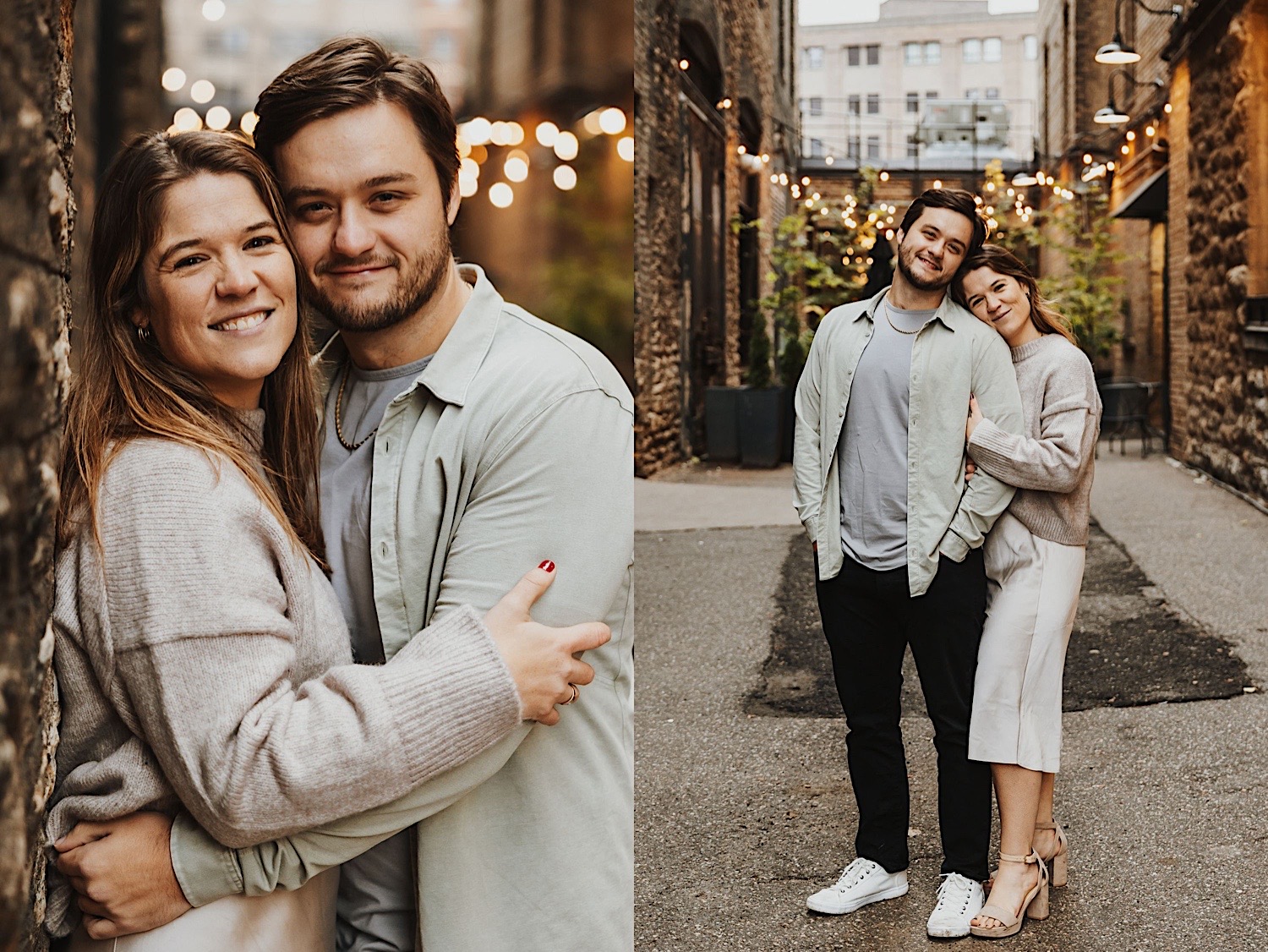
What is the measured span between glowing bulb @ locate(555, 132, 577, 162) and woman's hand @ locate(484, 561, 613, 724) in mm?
669

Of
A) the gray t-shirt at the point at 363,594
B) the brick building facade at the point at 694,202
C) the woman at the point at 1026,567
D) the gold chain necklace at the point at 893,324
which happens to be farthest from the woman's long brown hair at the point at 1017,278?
the brick building facade at the point at 694,202

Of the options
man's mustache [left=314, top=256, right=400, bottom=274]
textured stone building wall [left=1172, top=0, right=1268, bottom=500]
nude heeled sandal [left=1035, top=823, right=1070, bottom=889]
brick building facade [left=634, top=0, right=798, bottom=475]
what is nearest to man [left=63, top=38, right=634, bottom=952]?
man's mustache [left=314, top=256, right=400, bottom=274]

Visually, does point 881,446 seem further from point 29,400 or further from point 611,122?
point 29,400

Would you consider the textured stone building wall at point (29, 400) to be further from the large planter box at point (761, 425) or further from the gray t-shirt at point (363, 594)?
the large planter box at point (761, 425)

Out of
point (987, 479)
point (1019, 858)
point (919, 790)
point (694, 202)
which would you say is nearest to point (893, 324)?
point (987, 479)

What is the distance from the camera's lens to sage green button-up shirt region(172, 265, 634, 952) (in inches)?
56.6

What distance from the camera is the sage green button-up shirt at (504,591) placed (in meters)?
1.44

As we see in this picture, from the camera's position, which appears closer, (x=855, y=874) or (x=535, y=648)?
(x=535, y=648)

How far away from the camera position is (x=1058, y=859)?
3148 millimetres

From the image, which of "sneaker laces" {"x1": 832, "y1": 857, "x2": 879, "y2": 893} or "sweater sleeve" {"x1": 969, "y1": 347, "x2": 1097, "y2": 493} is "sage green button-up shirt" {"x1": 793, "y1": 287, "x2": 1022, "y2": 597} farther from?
"sneaker laces" {"x1": 832, "y1": 857, "x2": 879, "y2": 893}

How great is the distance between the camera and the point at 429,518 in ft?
4.98

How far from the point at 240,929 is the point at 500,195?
1.05 meters

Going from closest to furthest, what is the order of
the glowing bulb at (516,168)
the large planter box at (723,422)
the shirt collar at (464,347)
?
the shirt collar at (464,347)
the glowing bulb at (516,168)
the large planter box at (723,422)

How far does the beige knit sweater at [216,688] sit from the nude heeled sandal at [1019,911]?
78.4 inches
